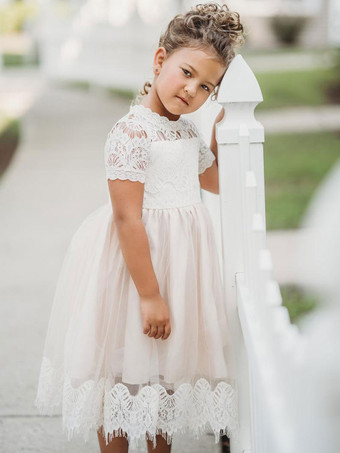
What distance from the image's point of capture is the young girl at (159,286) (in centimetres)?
178

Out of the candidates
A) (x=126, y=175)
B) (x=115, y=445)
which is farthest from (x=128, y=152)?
(x=115, y=445)

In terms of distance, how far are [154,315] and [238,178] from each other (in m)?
0.41

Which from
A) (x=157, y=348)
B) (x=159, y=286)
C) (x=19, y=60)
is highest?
(x=19, y=60)

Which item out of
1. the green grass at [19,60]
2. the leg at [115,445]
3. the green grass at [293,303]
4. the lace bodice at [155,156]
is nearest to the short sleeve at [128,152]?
the lace bodice at [155,156]

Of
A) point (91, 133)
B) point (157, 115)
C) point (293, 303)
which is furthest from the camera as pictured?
point (91, 133)

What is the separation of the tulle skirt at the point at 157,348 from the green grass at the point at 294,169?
2.86 metres

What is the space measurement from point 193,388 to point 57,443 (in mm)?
803

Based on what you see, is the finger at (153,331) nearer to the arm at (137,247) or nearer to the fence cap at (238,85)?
the arm at (137,247)

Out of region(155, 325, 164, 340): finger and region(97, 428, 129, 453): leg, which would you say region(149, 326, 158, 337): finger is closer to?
region(155, 325, 164, 340): finger

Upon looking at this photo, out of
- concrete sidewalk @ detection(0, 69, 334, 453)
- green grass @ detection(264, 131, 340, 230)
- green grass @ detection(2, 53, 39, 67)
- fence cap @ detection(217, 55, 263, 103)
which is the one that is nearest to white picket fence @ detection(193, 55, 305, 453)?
fence cap @ detection(217, 55, 263, 103)

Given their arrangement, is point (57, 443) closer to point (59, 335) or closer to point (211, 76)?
point (59, 335)

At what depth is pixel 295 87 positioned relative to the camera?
1147 cm

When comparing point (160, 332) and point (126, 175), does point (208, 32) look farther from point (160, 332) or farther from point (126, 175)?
point (160, 332)

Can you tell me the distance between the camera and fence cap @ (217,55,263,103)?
175cm
